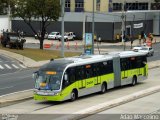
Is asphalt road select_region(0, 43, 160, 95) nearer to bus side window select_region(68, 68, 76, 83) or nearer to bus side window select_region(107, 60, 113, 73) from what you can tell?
bus side window select_region(68, 68, 76, 83)

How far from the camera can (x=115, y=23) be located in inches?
3976

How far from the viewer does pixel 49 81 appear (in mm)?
27922

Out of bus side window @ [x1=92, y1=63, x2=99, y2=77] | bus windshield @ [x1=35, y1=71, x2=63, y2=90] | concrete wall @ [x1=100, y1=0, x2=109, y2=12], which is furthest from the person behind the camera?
concrete wall @ [x1=100, y1=0, x2=109, y2=12]

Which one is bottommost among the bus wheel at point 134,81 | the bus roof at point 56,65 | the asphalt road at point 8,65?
the asphalt road at point 8,65

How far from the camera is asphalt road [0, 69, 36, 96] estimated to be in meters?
33.7

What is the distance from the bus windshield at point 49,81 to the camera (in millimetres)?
27750

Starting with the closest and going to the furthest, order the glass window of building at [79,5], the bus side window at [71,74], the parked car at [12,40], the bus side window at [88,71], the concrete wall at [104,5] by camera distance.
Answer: the bus side window at [71,74], the bus side window at [88,71], the parked car at [12,40], the concrete wall at [104,5], the glass window of building at [79,5]

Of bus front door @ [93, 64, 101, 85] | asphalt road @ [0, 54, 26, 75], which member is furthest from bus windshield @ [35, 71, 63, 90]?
asphalt road @ [0, 54, 26, 75]

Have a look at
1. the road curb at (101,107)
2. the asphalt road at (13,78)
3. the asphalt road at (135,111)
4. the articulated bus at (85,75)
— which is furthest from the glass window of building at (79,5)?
the asphalt road at (135,111)

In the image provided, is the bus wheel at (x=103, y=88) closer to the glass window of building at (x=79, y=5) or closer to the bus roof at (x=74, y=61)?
the bus roof at (x=74, y=61)

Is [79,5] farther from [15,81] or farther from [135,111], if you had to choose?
[135,111]

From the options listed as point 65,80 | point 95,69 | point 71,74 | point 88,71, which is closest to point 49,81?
point 65,80

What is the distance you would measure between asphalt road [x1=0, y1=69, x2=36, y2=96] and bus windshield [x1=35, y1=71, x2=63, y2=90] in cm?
451

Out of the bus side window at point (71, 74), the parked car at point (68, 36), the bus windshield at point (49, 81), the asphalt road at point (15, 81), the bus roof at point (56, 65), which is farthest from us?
the parked car at point (68, 36)
